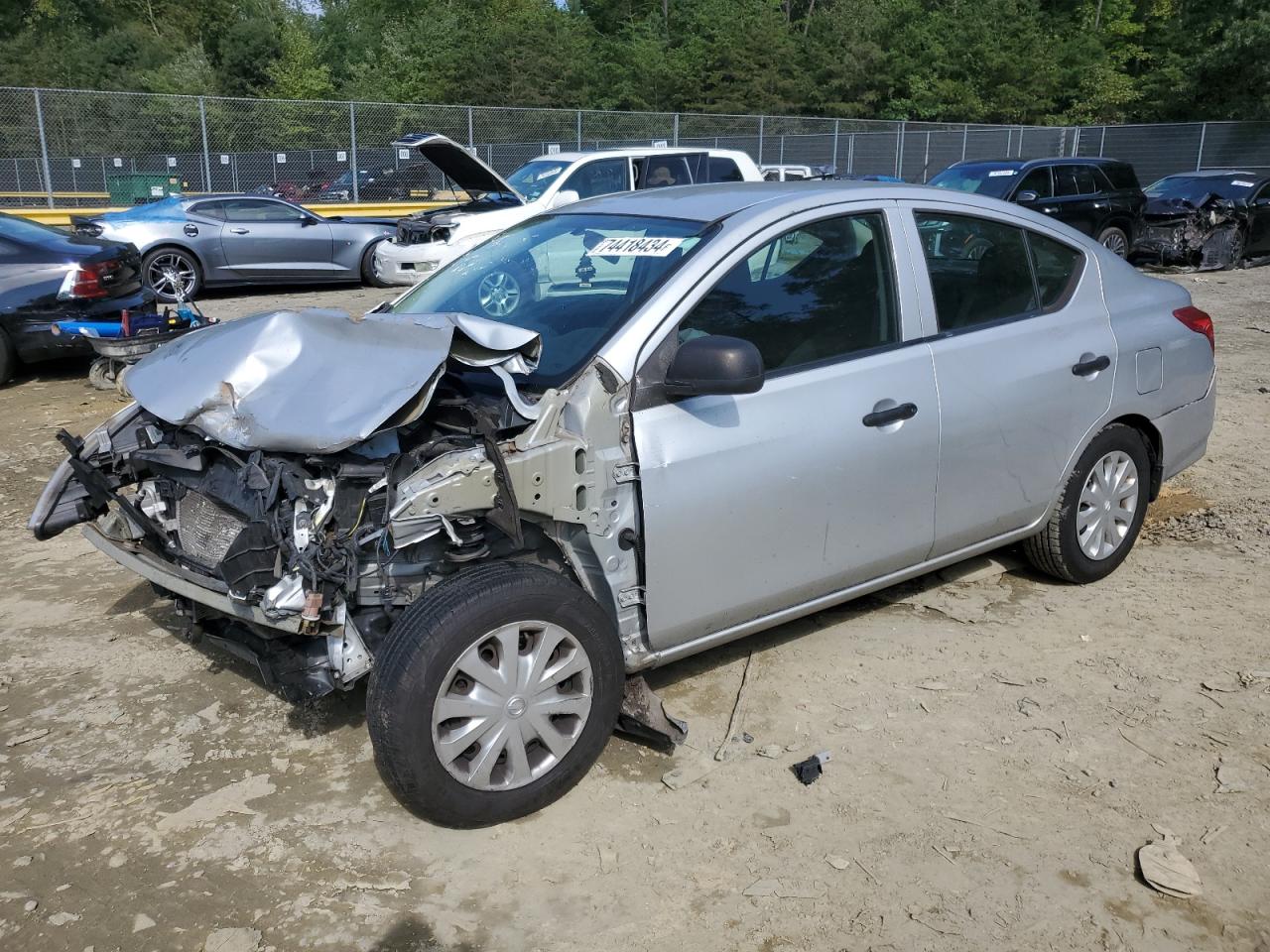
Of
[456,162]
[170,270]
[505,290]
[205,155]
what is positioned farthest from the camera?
[205,155]

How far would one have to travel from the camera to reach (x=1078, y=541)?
187 inches

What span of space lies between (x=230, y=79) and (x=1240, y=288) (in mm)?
50463

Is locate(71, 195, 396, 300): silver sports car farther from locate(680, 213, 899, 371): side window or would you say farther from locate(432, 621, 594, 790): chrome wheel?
locate(432, 621, 594, 790): chrome wheel

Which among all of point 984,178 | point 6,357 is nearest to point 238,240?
point 6,357

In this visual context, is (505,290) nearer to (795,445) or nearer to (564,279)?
(564,279)

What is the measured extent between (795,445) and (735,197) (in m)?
1.08

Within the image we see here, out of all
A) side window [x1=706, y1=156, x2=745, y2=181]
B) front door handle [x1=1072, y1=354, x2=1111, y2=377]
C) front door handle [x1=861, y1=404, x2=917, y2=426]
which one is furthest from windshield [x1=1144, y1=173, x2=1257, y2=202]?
front door handle [x1=861, y1=404, x2=917, y2=426]

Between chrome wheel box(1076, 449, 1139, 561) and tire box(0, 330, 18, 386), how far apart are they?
325 inches

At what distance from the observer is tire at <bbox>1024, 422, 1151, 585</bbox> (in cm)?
462

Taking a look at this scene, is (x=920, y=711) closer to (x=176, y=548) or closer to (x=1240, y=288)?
(x=176, y=548)

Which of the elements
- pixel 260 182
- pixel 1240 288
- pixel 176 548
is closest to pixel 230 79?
pixel 260 182

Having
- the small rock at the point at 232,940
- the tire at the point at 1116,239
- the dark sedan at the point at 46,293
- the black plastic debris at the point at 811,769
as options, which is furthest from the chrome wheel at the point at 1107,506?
the tire at the point at 1116,239

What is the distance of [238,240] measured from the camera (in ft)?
47.2

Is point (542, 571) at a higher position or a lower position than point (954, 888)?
higher
